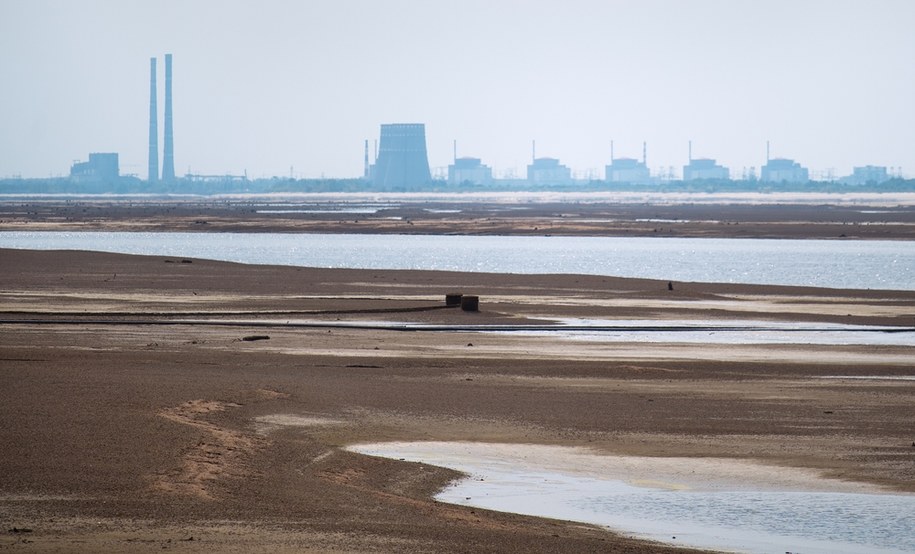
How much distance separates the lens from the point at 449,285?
51.3 meters

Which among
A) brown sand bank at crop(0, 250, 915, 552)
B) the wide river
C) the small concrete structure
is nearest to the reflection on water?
brown sand bank at crop(0, 250, 915, 552)

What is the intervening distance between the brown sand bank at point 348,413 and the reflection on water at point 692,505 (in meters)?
0.63

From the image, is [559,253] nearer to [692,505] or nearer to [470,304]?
[470,304]

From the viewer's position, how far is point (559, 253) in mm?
83625

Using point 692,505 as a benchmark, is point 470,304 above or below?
above

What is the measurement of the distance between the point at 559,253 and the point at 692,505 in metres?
69.0

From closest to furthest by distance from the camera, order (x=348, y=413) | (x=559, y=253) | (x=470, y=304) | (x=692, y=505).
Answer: (x=692, y=505)
(x=348, y=413)
(x=470, y=304)
(x=559, y=253)

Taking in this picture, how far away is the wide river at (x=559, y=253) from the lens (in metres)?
62.6

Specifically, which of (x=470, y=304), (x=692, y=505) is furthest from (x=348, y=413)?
(x=470, y=304)

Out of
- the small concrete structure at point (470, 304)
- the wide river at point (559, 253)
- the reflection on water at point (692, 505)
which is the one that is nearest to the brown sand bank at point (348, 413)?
the small concrete structure at point (470, 304)

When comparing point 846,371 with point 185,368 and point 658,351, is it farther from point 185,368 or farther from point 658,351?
point 185,368

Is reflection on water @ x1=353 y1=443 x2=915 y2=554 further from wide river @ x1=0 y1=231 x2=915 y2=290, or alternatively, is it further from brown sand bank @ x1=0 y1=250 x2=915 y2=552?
wide river @ x1=0 y1=231 x2=915 y2=290

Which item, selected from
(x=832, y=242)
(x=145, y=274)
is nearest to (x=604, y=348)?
(x=145, y=274)

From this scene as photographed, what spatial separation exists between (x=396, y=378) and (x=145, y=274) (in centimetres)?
3148
